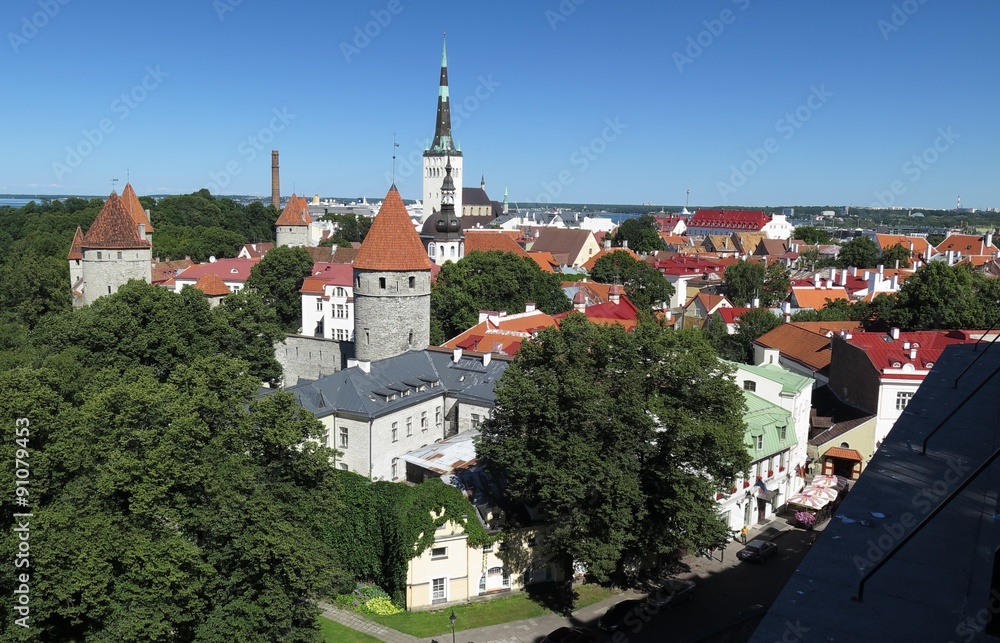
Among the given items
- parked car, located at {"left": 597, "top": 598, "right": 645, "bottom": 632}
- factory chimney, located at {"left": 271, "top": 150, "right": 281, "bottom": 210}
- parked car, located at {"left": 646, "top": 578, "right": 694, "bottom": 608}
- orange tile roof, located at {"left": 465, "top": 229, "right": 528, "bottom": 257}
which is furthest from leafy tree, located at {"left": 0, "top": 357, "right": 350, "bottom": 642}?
factory chimney, located at {"left": 271, "top": 150, "right": 281, "bottom": 210}

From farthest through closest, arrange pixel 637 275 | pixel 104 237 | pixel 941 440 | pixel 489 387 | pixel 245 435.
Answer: pixel 637 275 < pixel 104 237 < pixel 489 387 < pixel 245 435 < pixel 941 440

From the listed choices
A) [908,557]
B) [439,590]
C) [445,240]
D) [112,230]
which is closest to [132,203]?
[112,230]

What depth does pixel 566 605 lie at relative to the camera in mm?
21922

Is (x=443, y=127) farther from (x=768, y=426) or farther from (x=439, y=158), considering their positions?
(x=768, y=426)

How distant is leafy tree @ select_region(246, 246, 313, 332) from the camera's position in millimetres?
55406

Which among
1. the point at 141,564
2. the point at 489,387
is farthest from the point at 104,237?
the point at 141,564

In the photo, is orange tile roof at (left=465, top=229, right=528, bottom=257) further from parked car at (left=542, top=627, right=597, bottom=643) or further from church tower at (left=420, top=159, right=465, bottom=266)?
parked car at (left=542, top=627, right=597, bottom=643)

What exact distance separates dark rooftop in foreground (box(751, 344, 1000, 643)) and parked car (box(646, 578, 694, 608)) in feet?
40.5

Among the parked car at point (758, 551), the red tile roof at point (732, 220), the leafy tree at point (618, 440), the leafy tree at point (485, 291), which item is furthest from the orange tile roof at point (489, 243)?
the red tile roof at point (732, 220)

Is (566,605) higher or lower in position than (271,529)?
lower

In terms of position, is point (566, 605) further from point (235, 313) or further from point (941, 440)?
Answer: point (235, 313)

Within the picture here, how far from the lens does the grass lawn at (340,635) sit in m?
19.8

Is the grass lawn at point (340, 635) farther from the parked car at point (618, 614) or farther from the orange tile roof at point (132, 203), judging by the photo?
the orange tile roof at point (132, 203)

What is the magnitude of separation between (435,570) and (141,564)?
8.64 m
